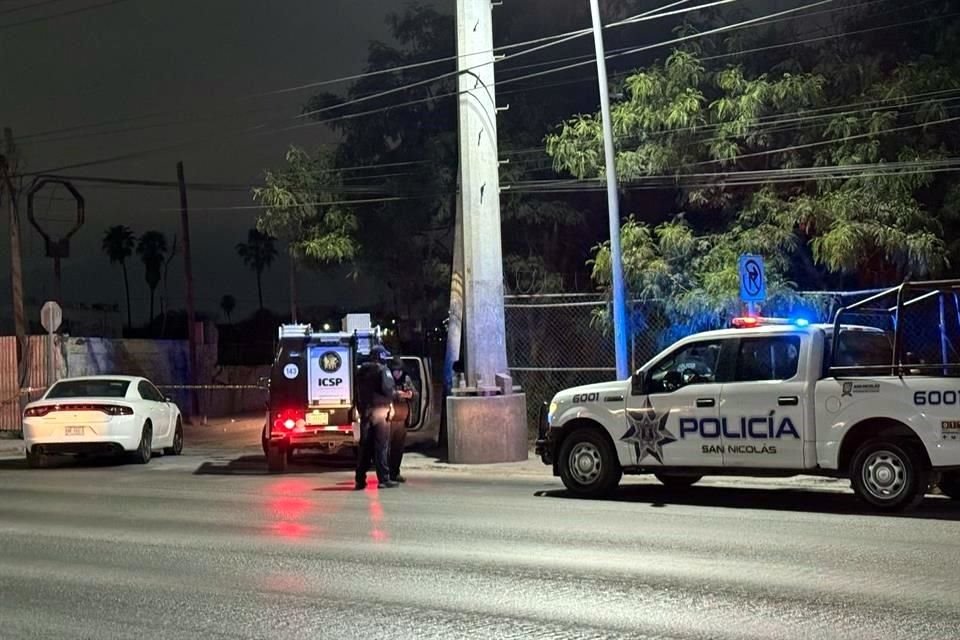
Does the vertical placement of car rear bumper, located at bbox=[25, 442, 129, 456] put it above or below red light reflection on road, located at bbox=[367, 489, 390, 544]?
above

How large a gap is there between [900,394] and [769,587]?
381 cm

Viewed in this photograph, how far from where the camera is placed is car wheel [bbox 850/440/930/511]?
33.9ft

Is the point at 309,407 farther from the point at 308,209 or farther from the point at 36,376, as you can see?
the point at 36,376

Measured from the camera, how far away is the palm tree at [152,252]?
91.4 m

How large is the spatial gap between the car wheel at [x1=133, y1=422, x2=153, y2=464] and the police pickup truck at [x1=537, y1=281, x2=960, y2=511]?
7750 mm

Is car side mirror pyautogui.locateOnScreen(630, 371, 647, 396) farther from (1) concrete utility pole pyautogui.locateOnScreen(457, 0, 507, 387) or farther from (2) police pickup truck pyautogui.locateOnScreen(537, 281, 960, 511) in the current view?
(1) concrete utility pole pyautogui.locateOnScreen(457, 0, 507, 387)

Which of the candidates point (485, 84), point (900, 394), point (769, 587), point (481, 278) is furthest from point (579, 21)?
point (769, 587)

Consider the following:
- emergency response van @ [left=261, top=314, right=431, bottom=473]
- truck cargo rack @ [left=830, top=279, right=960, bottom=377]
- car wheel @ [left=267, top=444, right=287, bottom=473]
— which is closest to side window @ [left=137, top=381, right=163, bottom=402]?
emergency response van @ [left=261, top=314, right=431, bottom=473]

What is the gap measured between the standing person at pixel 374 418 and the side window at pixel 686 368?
3346 mm

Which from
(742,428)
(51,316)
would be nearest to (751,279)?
(742,428)

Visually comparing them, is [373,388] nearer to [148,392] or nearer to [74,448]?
[74,448]

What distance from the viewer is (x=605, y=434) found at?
12.2 meters

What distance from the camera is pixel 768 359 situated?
11266mm

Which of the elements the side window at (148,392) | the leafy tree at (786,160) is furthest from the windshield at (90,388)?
the leafy tree at (786,160)
